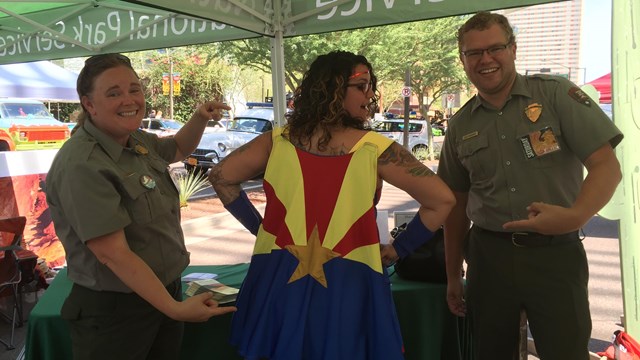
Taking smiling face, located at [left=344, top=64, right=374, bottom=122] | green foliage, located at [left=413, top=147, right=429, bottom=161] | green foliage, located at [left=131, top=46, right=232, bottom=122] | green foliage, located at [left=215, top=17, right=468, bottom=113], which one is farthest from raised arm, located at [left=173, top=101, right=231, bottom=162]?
green foliage, located at [left=131, top=46, right=232, bottom=122]

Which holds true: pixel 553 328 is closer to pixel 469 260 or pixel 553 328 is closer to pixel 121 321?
pixel 469 260

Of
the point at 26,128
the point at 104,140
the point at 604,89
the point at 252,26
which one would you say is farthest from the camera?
the point at 26,128

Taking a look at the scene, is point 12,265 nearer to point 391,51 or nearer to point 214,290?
point 214,290

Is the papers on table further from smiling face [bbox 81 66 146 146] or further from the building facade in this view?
the building facade

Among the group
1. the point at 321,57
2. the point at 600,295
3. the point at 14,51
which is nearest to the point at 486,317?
the point at 321,57

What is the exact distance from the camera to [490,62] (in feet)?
5.93

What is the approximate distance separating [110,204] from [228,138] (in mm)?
12661

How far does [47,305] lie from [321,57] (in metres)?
1.61

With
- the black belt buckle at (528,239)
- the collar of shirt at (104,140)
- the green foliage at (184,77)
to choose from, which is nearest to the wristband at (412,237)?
the black belt buckle at (528,239)

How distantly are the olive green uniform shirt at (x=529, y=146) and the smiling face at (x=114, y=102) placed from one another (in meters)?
1.27

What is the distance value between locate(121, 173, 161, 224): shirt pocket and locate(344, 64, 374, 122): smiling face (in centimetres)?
71

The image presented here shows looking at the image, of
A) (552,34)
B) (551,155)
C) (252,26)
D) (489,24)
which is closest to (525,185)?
(551,155)

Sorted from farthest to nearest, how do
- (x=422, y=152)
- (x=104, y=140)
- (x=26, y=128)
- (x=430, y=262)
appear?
(x=422, y=152), (x=26, y=128), (x=430, y=262), (x=104, y=140)

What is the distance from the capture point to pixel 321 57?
5.43 feet
